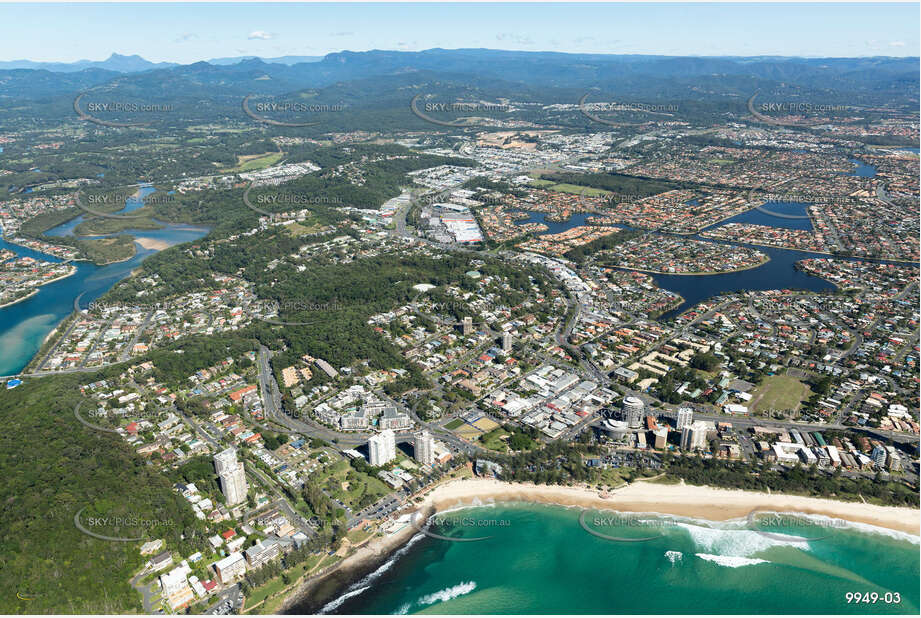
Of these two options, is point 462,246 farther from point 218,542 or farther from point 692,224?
point 218,542

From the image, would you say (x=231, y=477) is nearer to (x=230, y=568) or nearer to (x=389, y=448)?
(x=230, y=568)

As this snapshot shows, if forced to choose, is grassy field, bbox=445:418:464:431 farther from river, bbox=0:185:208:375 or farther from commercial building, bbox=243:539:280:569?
river, bbox=0:185:208:375

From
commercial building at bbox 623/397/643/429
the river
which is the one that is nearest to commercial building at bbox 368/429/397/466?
commercial building at bbox 623/397/643/429

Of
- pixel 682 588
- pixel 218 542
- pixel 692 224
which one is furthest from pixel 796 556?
pixel 692 224

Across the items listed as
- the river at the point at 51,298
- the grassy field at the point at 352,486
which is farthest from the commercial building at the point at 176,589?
the river at the point at 51,298

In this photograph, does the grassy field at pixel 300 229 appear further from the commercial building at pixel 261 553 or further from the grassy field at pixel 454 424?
the commercial building at pixel 261 553
